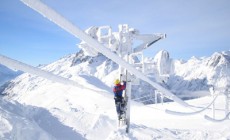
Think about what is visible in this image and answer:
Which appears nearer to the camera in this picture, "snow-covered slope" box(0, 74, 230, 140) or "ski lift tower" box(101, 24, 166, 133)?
"ski lift tower" box(101, 24, 166, 133)

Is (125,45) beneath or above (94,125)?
above

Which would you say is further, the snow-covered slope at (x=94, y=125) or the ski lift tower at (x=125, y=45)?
the snow-covered slope at (x=94, y=125)

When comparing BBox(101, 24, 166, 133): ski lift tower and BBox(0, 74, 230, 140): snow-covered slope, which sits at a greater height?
BBox(101, 24, 166, 133): ski lift tower

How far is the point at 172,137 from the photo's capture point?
2156 cm

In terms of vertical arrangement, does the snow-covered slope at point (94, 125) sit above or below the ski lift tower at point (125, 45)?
below

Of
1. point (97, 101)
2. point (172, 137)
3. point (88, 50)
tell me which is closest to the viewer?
point (88, 50)

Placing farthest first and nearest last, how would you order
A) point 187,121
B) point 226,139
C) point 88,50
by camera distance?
point 187,121 → point 226,139 → point 88,50

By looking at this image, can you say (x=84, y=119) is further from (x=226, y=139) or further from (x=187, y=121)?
(x=226, y=139)

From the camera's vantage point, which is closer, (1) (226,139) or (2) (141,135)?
(1) (226,139)

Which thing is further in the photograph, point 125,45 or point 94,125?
point 94,125

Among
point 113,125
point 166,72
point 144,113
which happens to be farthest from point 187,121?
point 166,72

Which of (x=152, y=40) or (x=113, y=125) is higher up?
(x=152, y=40)

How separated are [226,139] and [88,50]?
43.5ft

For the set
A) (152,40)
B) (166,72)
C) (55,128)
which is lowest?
(55,128)
